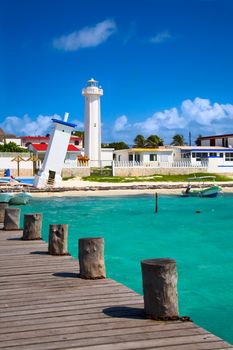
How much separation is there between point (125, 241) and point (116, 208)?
1492 cm

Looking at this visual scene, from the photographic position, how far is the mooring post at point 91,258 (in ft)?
27.6

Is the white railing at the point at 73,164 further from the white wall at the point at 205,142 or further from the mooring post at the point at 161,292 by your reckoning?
the mooring post at the point at 161,292

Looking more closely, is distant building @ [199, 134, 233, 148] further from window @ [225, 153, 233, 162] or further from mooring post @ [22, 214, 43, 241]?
mooring post @ [22, 214, 43, 241]

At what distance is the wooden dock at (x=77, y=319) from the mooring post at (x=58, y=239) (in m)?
1.52

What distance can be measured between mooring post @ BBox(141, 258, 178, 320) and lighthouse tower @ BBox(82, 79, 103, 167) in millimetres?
58615

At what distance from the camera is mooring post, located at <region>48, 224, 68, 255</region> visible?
10.7 metres

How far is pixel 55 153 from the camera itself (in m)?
45.0

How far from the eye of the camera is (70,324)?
19.3 feet

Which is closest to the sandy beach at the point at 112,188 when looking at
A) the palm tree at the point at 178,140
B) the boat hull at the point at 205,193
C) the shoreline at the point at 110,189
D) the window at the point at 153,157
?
the shoreline at the point at 110,189

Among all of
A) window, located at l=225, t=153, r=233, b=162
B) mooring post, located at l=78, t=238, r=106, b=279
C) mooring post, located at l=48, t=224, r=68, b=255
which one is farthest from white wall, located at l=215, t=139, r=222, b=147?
Answer: mooring post, located at l=78, t=238, r=106, b=279

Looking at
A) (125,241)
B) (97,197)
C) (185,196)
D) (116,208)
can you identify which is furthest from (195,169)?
(125,241)

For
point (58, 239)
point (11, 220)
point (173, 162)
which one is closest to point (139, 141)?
point (173, 162)

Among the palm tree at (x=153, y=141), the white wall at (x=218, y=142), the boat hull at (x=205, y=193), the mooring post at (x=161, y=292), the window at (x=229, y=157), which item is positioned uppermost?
the palm tree at (x=153, y=141)

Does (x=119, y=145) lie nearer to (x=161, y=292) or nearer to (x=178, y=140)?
(x=178, y=140)
